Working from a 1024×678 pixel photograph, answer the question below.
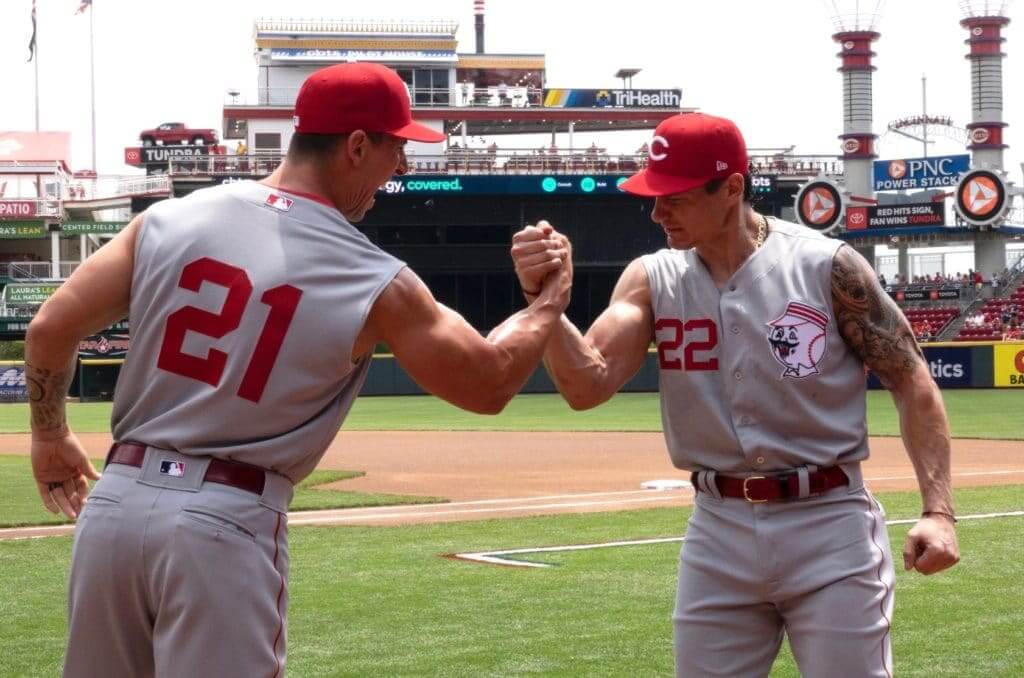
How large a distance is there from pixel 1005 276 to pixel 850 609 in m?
48.2

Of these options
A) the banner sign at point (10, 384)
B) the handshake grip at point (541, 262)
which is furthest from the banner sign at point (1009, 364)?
the handshake grip at point (541, 262)

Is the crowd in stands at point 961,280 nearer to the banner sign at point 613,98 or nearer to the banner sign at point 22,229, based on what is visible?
the banner sign at point 613,98

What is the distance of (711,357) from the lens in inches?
155

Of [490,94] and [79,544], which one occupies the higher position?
[490,94]

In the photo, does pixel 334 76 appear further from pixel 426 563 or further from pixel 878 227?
pixel 878 227

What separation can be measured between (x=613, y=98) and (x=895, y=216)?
16.8 m

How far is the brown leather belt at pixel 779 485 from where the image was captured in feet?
12.4

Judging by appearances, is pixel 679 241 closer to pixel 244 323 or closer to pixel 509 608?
pixel 244 323

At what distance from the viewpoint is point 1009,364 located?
36.0 meters

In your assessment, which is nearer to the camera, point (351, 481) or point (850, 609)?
point (850, 609)

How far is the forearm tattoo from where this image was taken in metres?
3.48

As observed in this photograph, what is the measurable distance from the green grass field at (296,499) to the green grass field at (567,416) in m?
9.88

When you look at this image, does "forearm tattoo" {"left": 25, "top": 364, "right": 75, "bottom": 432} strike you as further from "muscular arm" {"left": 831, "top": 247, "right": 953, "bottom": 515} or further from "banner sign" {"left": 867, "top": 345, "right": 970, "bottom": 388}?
"banner sign" {"left": 867, "top": 345, "right": 970, "bottom": 388}

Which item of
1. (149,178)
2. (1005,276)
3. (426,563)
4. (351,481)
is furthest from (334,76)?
(149,178)
